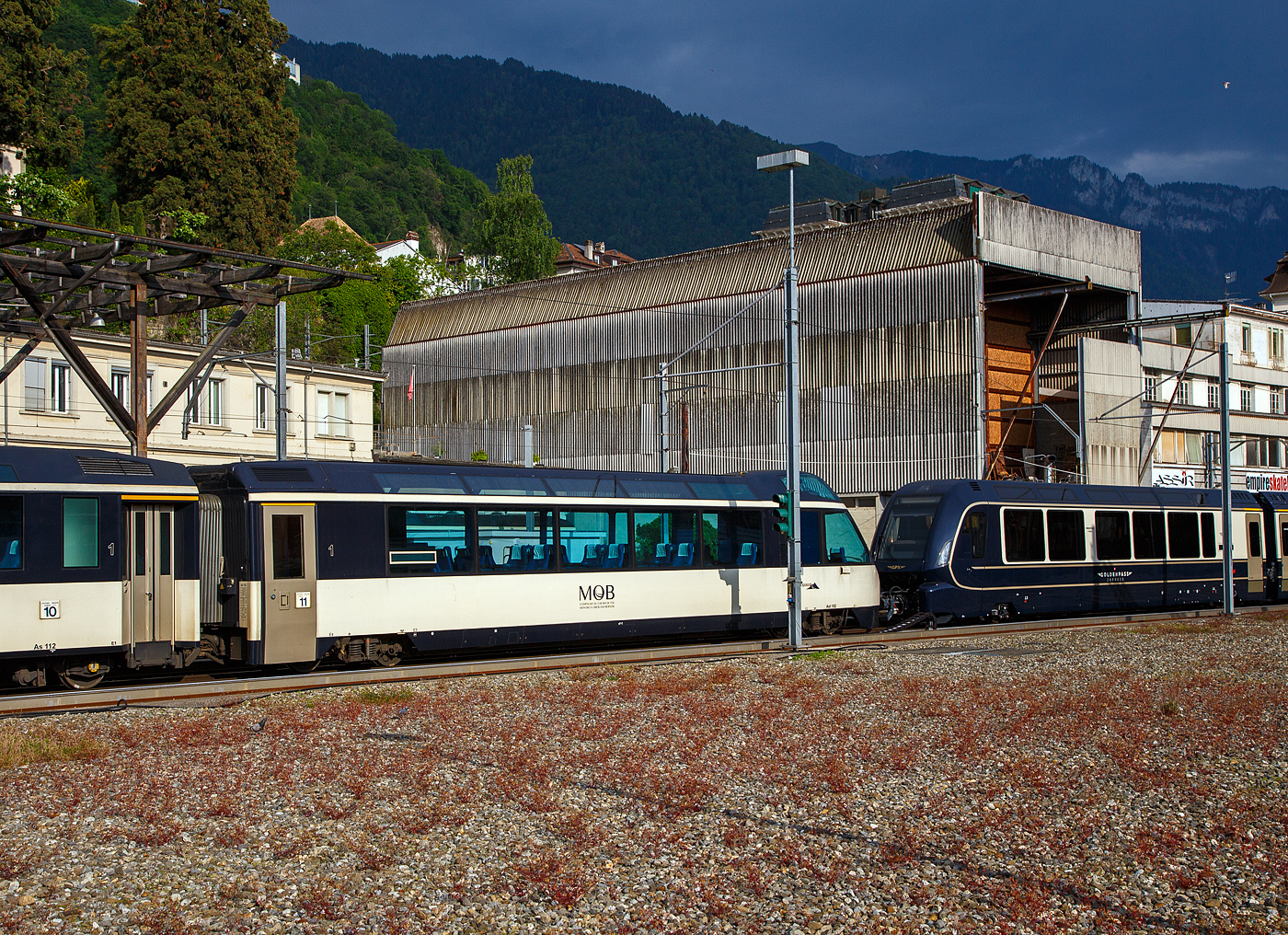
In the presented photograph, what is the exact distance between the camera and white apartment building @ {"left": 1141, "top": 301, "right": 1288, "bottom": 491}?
175 ft

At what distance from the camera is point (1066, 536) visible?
1131 inches

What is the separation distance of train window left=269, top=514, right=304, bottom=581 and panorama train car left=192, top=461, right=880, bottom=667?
18 millimetres

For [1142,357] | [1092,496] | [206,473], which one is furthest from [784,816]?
[1142,357]

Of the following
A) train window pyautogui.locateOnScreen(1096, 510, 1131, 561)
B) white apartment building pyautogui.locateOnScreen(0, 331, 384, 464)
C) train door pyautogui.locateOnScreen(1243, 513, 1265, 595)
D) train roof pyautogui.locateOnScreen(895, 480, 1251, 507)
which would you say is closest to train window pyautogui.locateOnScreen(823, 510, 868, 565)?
train roof pyautogui.locateOnScreen(895, 480, 1251, 507)

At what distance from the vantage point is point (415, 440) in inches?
2280

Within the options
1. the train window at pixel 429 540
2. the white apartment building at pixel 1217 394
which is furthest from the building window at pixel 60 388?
the white apartment building at pixel 1217 394

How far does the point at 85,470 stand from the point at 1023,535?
19328 millimetres

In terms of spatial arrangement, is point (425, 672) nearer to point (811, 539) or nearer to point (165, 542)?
point (165, 542)

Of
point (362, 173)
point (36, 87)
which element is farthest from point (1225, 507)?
point (362, 173)

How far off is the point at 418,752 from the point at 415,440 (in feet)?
155

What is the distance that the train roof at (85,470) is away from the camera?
1562 centimetres

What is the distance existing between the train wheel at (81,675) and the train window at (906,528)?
1637cm

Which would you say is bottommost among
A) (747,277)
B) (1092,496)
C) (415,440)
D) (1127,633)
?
(1127,633)

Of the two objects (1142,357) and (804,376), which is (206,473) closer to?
(804,376)
